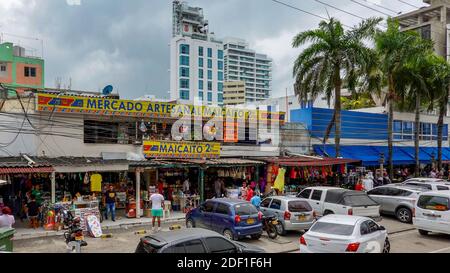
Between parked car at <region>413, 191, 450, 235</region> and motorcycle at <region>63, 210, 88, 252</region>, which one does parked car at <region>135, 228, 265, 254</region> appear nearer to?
motorcycle at <region>63, 210, 88, 252</region>

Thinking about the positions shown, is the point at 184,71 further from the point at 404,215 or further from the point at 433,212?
the point at 433,212

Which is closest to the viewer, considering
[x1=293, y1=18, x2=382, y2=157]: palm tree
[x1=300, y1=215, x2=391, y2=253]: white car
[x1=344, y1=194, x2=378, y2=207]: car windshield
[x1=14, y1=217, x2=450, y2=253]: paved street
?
[x1=300, y1=215, x2=391, y2=253]: white car

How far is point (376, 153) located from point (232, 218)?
72.7ft

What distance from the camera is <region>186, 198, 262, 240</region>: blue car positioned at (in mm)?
14398

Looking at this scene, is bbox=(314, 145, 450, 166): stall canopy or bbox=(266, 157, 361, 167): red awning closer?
bbox=(266, 157, 361, 167): red awning

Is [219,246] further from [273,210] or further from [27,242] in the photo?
[27,242]

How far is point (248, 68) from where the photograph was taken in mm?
184000

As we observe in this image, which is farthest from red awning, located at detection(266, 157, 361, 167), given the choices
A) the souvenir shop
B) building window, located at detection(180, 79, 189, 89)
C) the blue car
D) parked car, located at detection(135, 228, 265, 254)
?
building window, located at detection(180, 79, 189, 89)

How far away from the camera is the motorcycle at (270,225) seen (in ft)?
50.1

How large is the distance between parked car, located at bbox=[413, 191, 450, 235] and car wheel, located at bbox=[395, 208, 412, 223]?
3.09 metres

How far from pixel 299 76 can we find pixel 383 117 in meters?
11.2

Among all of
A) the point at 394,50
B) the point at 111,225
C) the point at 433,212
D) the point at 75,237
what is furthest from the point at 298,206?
the point at 394,50

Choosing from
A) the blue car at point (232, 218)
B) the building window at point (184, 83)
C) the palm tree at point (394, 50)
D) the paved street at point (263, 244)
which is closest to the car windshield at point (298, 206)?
the paved street at point (263, 244)
